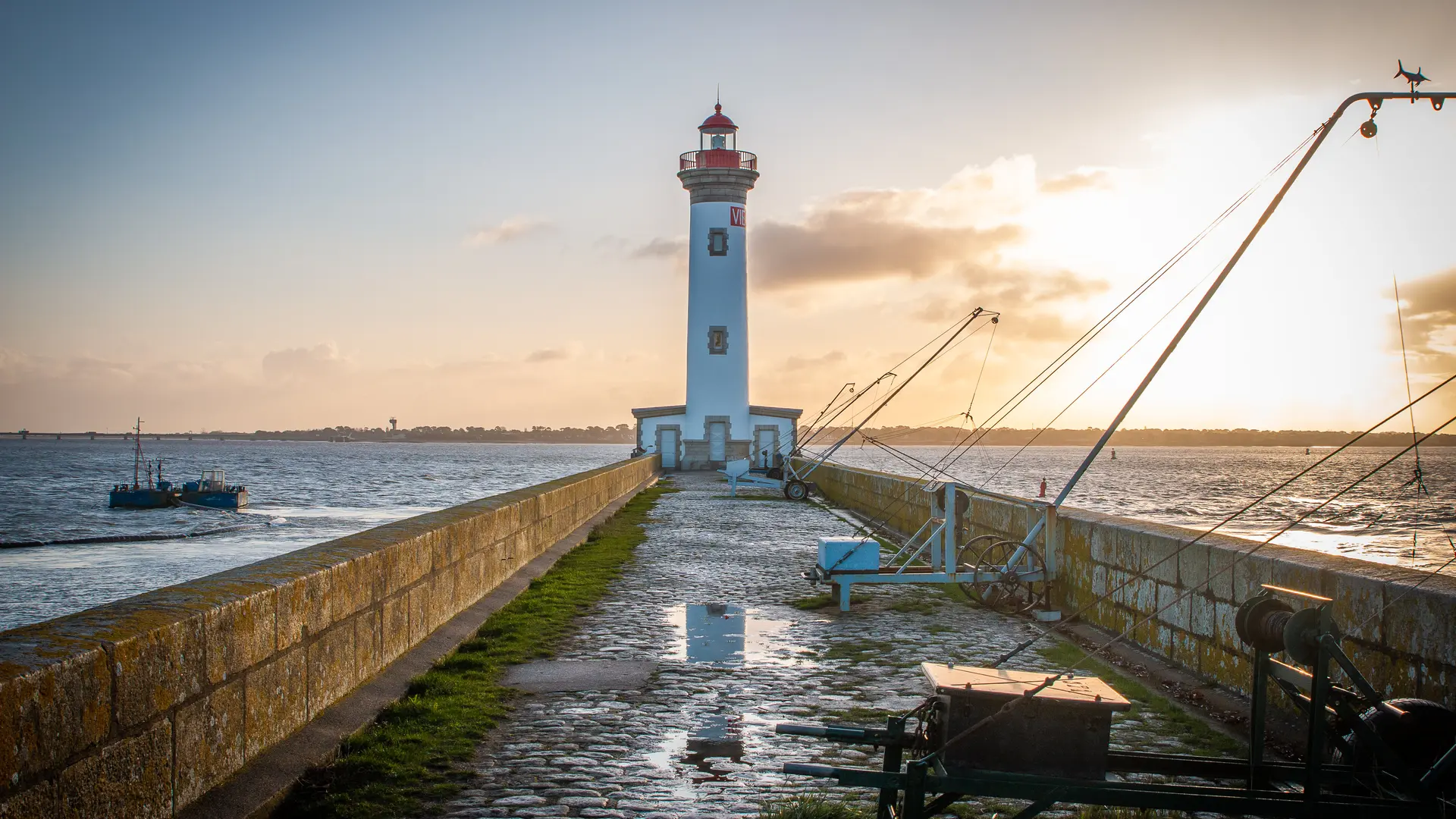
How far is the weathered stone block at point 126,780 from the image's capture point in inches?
139

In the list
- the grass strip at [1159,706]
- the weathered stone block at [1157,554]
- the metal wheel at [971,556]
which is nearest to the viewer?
the grass strip at [1159,706]

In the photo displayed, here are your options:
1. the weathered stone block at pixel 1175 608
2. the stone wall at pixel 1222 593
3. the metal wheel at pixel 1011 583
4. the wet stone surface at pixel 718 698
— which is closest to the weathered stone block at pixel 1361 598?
the stone wall at pixel 1222 593

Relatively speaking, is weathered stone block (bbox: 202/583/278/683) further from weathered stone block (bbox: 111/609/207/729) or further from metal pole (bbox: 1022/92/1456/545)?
metal pole (bbox: 1022/92/1456/545)

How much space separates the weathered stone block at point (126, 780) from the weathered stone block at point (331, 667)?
1.48 meters

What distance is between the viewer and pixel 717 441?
43062 mm

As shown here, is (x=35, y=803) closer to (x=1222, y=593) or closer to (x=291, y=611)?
(x=291, y=611)

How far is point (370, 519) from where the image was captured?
42938mm

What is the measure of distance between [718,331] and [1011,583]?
32561mm

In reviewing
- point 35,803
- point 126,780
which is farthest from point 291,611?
point 35,803

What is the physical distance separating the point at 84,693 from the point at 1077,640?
24.1 feet

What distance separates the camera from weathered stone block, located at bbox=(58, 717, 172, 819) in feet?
11.6

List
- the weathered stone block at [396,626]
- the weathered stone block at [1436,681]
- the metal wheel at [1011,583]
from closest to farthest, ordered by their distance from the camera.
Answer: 1. the weathered stone block at [1436,681]
2. the weathered stone block at [396,626]
3. the metal wheel at [1011,583]

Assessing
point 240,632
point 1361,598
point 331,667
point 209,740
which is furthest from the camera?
point 331,667

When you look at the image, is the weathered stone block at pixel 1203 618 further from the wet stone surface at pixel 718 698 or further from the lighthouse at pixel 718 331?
the lighthouse at pixel 718 331
